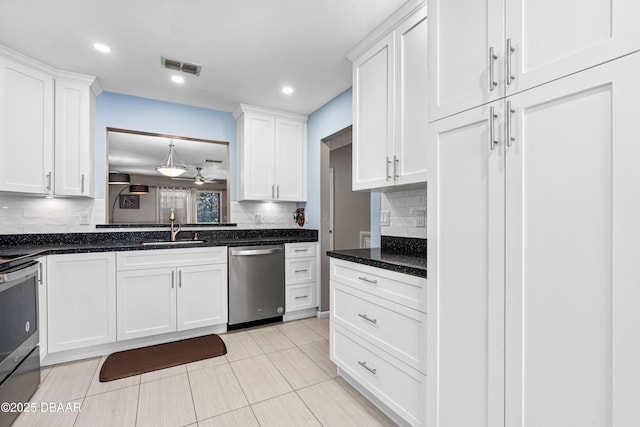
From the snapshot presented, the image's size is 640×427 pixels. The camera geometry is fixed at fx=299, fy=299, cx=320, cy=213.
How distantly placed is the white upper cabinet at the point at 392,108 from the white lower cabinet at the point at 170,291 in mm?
1759

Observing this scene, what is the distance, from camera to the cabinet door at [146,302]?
2621 mm

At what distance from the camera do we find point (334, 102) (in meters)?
3.27

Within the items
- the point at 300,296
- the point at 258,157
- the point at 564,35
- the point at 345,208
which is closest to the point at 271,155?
the point at 258,157

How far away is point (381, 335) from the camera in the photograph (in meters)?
1.76

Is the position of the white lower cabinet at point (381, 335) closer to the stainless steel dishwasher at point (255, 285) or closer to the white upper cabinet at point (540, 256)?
the white upper cabinet at point (540, 256)

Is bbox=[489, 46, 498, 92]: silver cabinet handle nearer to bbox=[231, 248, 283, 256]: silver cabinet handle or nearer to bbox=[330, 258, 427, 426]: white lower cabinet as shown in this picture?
bbox=[330, 258, 427, 426]: white lower cabinet

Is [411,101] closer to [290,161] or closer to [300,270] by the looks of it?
[290,161]

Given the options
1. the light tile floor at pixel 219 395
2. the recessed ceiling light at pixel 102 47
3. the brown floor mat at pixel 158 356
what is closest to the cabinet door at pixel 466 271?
the light tile floor at pixel 219 395

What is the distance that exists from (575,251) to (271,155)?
315 cm

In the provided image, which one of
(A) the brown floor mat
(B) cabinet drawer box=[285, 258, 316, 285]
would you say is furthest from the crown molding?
(A) the brown floor mat

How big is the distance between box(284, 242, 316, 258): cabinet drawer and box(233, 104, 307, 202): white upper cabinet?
60cm

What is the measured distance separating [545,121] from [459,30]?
1.83ft

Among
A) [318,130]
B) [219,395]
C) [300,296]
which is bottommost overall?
[219,395]

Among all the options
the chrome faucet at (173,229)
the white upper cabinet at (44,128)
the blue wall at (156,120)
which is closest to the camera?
the white upper cabinet at (44,128)
